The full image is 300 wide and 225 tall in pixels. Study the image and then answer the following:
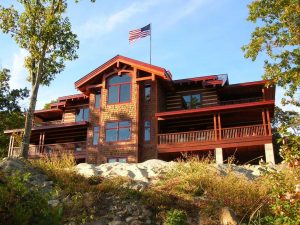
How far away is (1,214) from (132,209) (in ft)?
17.3

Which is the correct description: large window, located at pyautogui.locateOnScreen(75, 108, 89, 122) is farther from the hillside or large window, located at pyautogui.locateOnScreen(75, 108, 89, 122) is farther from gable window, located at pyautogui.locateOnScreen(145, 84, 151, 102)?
the hillside

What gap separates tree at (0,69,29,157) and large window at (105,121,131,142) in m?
15.4

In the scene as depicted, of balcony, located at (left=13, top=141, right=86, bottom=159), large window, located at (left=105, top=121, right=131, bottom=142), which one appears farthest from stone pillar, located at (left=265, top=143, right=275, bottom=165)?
Answer: balcony, located at (left=13, top=141, right=86, bottom=159)

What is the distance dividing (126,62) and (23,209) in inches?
934

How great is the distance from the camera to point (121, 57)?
29.5 metres

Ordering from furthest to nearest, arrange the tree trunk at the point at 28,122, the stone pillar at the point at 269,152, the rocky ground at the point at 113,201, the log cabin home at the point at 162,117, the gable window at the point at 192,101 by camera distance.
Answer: the gable window at the point at 192,101
the log cabin home at the point at 162,117
the stone pillar at the point at 269,152
the tree trunk at the point at 28,122
the rocky ground at the point at 113,201

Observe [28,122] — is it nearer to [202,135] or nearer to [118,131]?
[118,131]

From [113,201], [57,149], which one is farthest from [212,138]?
[113,201]

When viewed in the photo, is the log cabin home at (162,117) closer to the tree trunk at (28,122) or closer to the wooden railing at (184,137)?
the wooden railing at (184,137)

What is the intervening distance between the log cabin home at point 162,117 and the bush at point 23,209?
20102mm

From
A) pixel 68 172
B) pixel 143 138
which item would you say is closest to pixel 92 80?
pixel 143 138

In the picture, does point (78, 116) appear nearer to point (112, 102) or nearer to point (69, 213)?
point (112, 102)

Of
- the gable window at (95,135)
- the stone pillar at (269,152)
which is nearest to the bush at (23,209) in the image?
the stone pillar at (269,152)

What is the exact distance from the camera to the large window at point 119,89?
29042 millimetres
